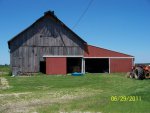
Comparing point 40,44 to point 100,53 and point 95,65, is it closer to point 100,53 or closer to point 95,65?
point 100,53

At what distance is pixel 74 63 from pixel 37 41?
19.2ft

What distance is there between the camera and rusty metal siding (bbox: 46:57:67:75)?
40.9 m

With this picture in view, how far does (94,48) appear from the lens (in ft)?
142

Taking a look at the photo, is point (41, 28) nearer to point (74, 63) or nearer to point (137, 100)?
point (74, 63)

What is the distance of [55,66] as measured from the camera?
41219mm

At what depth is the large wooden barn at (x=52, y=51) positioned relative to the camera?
4200 cm

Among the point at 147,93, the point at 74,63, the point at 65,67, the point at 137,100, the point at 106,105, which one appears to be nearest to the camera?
the point at 106,105

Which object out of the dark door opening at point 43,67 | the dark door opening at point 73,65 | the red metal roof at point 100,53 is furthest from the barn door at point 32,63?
the red metal roof at point 100,53

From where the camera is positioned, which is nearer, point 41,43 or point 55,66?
point 55,66

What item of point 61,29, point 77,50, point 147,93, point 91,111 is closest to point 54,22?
point 61,29

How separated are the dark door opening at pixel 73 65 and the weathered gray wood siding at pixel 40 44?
1.79 metres

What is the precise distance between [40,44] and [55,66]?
3.49 meters
